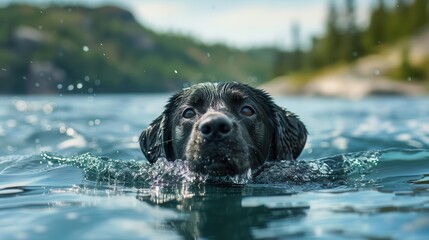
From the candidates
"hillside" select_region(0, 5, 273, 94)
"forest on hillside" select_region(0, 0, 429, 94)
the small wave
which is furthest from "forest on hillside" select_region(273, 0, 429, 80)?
the small wave

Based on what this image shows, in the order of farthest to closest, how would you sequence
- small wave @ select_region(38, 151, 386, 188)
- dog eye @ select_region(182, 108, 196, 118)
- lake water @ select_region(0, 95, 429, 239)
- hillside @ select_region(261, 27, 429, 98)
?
hillside @ select_region(261, 27, 429, 98) < dog eye @ select_region(182, 108, 196, 118) < small wave @ select_region(38, 151, 386, 188) < lake water @ select_region(0, 95, 429, 239)

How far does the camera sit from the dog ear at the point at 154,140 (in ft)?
21.9

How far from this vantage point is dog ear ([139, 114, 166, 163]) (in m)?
6.66

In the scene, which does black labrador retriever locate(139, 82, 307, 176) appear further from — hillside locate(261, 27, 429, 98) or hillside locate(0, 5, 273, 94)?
hillside locate(0, 5, 273, 94)

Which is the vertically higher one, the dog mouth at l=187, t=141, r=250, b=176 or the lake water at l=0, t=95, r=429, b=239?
the dog mouth at l=187, t=141, r=250, b=176

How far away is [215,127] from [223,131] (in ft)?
0.36

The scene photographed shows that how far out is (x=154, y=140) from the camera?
6809mm

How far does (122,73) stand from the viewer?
6107 inches

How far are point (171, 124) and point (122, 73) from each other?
151m

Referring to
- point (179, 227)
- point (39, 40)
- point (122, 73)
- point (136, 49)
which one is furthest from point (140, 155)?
point (136, 49)

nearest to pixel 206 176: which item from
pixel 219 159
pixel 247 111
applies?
pixel 219 159

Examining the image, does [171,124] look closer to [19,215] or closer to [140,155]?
[19,215]

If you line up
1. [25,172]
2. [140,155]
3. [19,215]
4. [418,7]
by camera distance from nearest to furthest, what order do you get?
[19,215]
[25,172]
[140,155]
[418,7]

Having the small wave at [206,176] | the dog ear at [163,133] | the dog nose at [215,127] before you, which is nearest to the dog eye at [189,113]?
the dog ear at [163,133]
